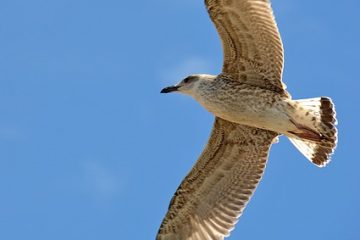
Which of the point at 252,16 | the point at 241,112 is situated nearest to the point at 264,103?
the point at 241,112

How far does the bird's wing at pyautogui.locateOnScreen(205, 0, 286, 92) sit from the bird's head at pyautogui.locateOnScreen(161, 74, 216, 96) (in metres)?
0.29

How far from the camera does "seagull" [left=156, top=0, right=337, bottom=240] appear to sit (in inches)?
436

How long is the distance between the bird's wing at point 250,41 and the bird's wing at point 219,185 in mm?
784

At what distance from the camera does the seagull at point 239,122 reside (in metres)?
11.1

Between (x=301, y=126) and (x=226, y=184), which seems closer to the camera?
(x=301, y=126)

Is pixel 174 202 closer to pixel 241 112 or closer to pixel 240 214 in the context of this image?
pixel 240 214

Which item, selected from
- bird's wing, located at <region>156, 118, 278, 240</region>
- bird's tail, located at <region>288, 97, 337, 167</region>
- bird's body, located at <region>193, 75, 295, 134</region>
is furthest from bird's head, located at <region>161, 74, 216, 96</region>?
bird's tail, located at <region>288, 97, 337, 167</region>

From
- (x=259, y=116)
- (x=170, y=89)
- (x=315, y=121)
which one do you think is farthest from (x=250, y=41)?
(x=170, y=89)

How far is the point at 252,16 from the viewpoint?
10953 millimetres

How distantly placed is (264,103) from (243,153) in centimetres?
95

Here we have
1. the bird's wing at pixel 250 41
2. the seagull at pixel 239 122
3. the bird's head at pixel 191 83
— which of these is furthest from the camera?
the bird's head at pixel 191 83

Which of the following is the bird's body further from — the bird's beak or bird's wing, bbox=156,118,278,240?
the bird's beak

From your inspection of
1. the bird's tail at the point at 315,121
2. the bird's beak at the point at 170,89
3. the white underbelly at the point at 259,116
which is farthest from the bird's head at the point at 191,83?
the bird's tail at the point at 315,121

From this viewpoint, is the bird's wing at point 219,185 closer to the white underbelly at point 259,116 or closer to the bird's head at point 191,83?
the white underbelly at point 259,116
